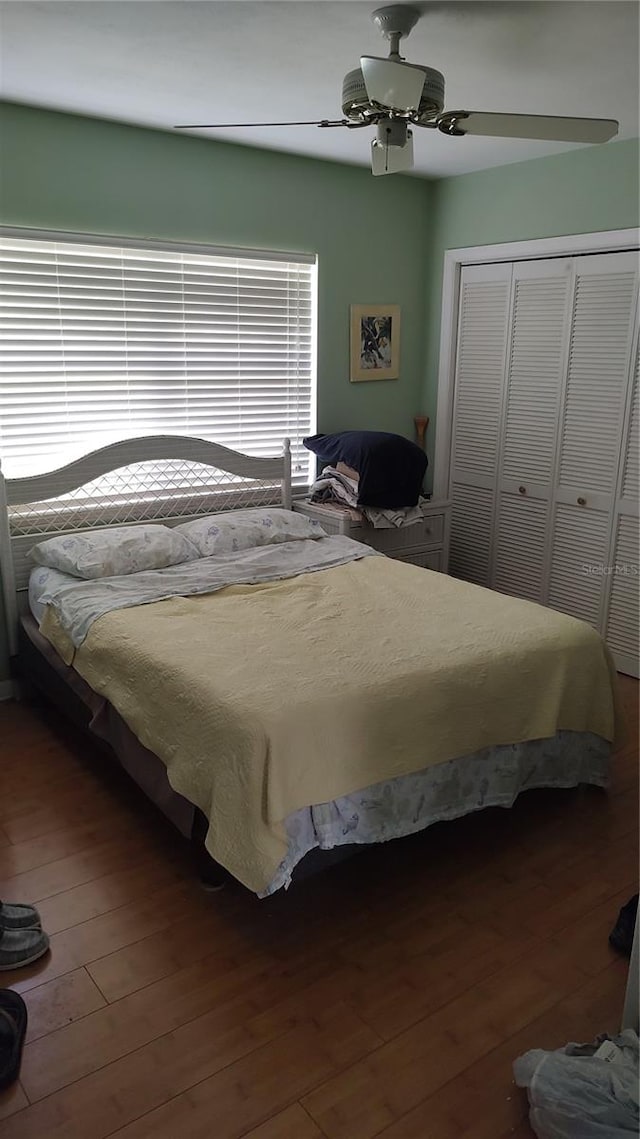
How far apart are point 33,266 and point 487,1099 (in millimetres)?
3324

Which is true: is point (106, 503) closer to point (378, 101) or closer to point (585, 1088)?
point (378, 101)

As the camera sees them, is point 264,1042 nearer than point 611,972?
Yes

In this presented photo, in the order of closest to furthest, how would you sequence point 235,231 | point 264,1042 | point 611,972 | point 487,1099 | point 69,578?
point 487,1099
point 264,1042
point 611,972
point 69,578
point 235,231

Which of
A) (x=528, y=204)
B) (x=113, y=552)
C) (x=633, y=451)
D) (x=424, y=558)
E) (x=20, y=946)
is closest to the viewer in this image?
(x=20, y=946)

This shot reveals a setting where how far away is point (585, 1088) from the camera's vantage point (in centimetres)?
154

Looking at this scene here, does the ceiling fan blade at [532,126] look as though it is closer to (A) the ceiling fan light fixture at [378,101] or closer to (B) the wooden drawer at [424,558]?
(A) the ceiling fan light fixture at [378,101]

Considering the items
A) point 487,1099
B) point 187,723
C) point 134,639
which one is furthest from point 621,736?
point 134,639

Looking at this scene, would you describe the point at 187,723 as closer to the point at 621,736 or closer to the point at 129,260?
the point at 621,736

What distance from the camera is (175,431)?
12.6ft

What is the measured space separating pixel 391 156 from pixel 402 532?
211cm

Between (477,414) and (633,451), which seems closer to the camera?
(633,451)

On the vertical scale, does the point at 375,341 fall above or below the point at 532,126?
below

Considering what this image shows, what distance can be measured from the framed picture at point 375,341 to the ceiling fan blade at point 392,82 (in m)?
2.33

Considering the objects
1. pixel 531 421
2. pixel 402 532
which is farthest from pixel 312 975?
pixel 531 421
